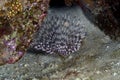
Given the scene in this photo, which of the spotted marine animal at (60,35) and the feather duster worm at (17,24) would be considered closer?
the feather duster worm at (17,24)

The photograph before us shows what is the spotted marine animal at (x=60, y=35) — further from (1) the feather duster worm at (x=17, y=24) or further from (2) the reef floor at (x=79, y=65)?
(1) the feather duster worm at (x=17, y=24)

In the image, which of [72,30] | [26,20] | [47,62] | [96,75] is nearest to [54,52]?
[47,62]

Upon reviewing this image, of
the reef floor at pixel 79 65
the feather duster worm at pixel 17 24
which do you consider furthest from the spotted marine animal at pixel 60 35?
the feather duster worm at pixel 17 24

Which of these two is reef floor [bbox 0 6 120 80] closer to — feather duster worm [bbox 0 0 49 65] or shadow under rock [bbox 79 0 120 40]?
shadow under rock [bbox 79 0 120 40]

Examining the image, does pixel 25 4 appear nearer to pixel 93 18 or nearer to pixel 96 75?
pixel 96 75

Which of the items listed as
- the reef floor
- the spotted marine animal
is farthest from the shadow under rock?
the spotted marine animal

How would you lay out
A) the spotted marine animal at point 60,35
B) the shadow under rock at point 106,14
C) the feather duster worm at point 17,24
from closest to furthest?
the feather duster worm at point 17,24, the shadow under rock at point 106,14, the spotted marine animal at point 60,35

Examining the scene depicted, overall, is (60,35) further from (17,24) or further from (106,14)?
(17,24)
